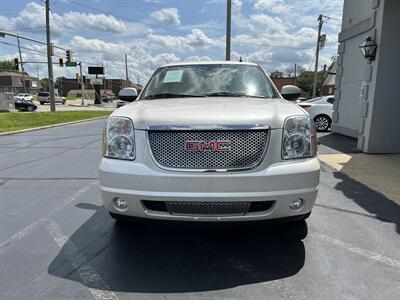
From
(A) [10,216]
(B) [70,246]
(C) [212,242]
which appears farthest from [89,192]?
(C) [212,242]

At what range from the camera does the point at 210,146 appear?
300 centimetres

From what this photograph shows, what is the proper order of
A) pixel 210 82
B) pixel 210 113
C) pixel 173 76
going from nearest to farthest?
pixel 210 113
pixel 210 82
pixel 173 76

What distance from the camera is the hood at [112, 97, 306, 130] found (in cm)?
303

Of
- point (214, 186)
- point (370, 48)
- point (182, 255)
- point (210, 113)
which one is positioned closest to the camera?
point (214, 186)

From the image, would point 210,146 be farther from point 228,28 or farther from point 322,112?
point 228,28

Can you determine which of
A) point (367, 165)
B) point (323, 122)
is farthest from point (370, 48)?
point (323, 122)

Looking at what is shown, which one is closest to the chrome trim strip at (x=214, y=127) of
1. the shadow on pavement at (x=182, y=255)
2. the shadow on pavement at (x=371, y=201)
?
the shadow on pavement at (x=182, y=255)

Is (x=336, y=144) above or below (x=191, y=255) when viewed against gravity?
below

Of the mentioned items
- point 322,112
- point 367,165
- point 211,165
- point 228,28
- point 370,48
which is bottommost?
point 367,165

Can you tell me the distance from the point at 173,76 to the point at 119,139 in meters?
1.74

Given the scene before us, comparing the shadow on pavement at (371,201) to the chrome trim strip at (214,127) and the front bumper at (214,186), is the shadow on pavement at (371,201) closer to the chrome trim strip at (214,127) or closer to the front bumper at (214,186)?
the front bumper at (214,186)

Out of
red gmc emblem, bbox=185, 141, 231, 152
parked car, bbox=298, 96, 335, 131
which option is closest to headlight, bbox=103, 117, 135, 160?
red gmc emblem, bbox=185, 141, 231, 152

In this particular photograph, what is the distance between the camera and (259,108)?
334cm

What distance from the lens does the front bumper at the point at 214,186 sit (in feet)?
9.66
